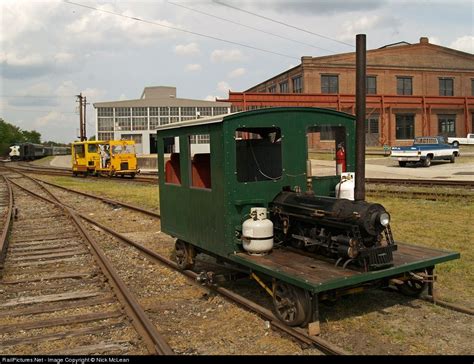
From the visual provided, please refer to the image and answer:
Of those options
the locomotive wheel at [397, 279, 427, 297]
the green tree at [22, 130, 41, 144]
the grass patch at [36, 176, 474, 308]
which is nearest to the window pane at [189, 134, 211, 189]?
the locomotive wheel at [397, 279, 427, 297]

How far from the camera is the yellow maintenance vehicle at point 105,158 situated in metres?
30.8

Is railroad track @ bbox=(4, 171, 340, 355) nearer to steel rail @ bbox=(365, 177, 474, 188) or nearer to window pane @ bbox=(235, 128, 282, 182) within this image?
window pane @ bbox=(235, 128, 282, 182)

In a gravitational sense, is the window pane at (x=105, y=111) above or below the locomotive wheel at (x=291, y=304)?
above

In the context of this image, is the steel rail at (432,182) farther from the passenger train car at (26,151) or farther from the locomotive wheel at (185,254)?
the passenger train car at (26,151)

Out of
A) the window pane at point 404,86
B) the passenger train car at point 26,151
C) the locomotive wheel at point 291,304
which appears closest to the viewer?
the locomotive wheel at point 291,304

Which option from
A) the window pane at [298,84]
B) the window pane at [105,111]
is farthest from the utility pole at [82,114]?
the window pane at [298,84]

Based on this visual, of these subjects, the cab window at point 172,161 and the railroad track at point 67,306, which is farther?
the cab window at point 172,161

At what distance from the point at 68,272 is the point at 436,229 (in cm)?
730

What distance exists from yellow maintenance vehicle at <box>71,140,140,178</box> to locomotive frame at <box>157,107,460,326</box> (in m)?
24.4

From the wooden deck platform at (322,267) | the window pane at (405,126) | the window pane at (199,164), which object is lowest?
the wooden deck platform at (322,267)

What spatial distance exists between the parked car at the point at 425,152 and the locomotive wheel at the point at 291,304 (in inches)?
1059

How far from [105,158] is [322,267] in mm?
29255

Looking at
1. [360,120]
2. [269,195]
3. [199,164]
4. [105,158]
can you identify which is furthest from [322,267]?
[105,158]

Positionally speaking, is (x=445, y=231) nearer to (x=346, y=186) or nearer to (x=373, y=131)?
(x=346, y=186)
